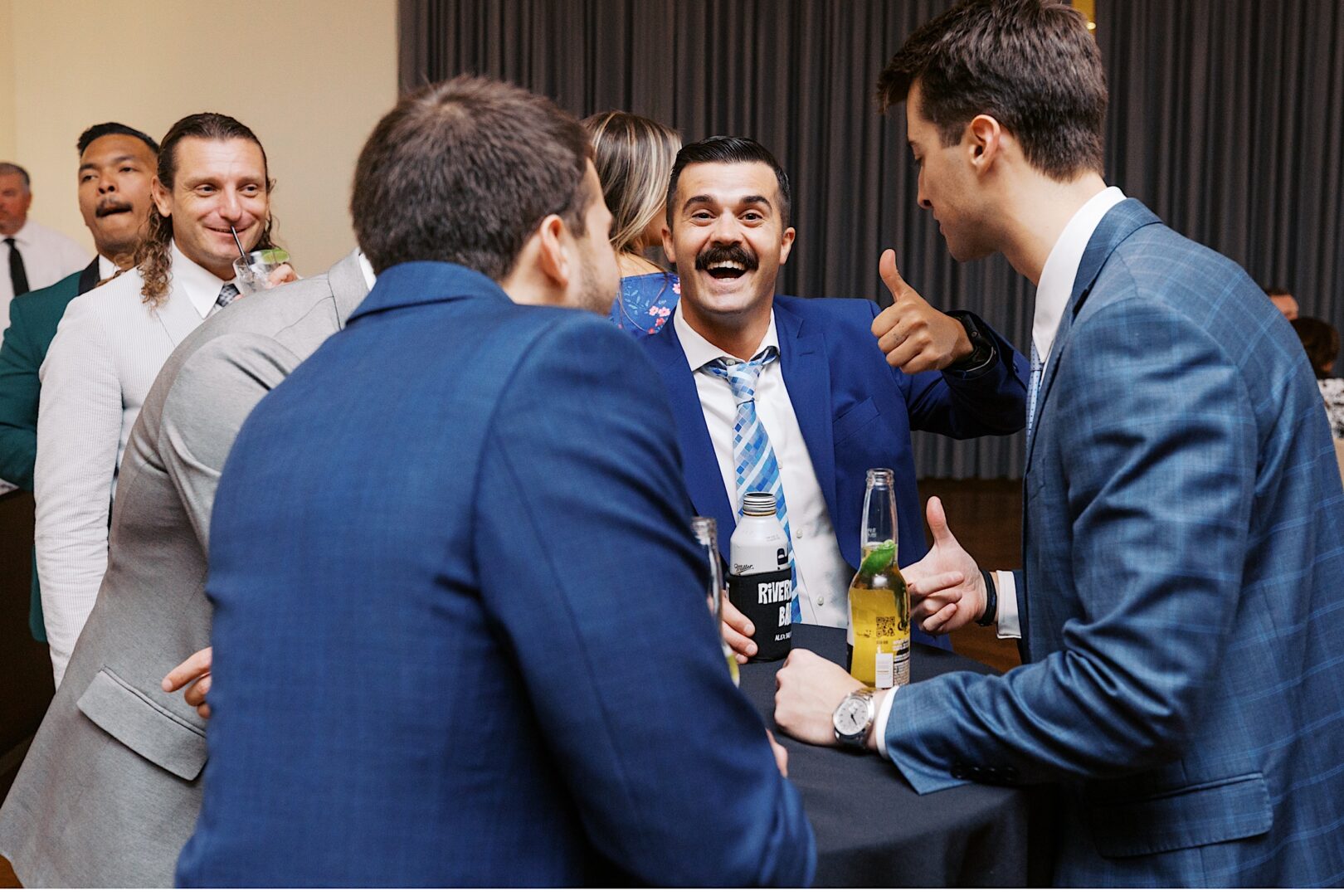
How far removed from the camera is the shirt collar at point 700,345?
90.4 inches

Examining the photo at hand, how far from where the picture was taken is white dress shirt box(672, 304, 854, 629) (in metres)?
2.22

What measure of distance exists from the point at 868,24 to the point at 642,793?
298 inches

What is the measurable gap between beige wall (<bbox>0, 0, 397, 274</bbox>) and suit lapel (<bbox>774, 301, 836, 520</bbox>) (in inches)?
212

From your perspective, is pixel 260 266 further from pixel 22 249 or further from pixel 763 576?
pixel 22 249

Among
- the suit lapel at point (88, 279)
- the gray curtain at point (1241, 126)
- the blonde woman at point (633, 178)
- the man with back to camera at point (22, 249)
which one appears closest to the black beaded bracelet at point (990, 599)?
the blonde woman at point (633, 178)

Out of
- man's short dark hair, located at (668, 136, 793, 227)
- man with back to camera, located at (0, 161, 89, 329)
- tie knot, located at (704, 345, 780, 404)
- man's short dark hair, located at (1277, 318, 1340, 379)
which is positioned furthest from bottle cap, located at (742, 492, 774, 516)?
man with back to camera, located at (0, 161, 89, 329)

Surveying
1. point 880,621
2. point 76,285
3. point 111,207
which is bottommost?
point 880,621

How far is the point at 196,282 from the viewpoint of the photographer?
7.89 feet

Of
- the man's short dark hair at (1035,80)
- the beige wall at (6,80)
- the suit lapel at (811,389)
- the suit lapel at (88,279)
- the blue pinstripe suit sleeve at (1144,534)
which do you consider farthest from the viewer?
the beige wall at (6,80)

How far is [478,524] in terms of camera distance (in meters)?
0.83

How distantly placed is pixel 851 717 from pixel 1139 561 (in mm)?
410

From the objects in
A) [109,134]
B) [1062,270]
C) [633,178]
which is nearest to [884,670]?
[1062,270]

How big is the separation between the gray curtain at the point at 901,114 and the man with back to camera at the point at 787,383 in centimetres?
551

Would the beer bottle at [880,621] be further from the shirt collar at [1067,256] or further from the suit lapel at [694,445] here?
the suit lapel at [694,445]
